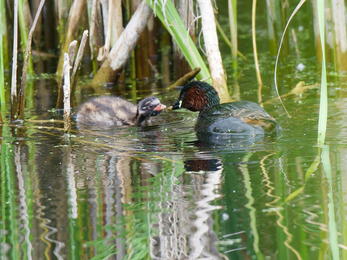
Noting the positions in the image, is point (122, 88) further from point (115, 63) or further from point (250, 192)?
point (250, 192)

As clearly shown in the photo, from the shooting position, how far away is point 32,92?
254 inches

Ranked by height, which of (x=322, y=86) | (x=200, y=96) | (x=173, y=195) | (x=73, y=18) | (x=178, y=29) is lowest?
(x=173, y=195)

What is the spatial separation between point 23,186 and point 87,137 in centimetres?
134

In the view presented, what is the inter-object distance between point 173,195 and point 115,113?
248cm

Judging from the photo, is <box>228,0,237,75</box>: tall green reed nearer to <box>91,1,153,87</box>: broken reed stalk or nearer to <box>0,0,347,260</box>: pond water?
<box>91,1,153,87</box>: broken reed stalk

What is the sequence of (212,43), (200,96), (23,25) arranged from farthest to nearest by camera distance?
1. (23,25)
2. (212,43)
3. (200,96)

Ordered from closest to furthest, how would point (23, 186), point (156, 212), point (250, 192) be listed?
point (156, 212)
point (250, 192)
point (23, 186)

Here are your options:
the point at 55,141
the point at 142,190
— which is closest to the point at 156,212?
the point at 142,190

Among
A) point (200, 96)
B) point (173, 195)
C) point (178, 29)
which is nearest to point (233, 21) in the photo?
point (178, 29)

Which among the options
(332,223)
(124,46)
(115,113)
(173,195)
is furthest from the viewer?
(124,46)

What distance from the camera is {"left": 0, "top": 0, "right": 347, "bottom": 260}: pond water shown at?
1.98 m

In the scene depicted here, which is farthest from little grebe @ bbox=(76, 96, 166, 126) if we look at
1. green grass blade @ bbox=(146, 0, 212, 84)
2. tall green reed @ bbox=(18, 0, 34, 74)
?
tall green reed @ bbox=(18, 0, 34, 74)

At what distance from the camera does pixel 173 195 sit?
2.49 metres

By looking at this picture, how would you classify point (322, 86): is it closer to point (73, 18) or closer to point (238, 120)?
point (238, 120)
